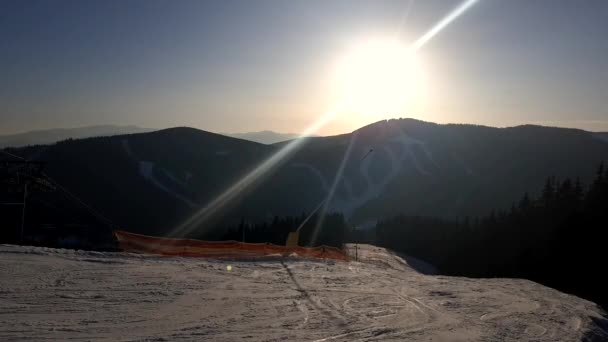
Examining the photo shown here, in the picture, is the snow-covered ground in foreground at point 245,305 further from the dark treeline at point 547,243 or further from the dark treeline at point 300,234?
the dark treeline at point 300,234

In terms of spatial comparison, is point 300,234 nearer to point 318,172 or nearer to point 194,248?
point 194,248

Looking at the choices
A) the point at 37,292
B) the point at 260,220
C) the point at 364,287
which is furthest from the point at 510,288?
the point at 260,220

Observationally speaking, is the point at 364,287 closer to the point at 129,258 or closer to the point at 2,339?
the point at 129,258

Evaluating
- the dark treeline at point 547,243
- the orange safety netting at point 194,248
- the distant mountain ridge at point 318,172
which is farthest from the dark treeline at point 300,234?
the distant mountain ridge at point 318,172

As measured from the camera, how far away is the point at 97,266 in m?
16.1

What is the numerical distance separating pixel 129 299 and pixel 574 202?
51437mm

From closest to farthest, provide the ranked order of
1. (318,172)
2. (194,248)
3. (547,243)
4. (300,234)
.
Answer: (194,248) < (547,243) < (300,234) < (318,172)

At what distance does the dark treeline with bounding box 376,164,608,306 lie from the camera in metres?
44.5

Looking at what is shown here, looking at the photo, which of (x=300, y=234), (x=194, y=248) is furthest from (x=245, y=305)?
(x=300, y=234)

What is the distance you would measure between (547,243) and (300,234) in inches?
1341

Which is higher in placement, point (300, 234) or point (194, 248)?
point (194, 248)

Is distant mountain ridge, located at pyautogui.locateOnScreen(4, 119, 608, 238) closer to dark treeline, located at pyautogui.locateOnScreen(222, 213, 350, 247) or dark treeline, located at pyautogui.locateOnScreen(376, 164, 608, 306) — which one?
dark treeline, located at pyautogui.locateOnScreen(222, 213, 350, 247)

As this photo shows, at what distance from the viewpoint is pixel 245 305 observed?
12.4 metres

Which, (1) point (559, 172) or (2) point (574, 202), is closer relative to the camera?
(2) point (574, 202)
